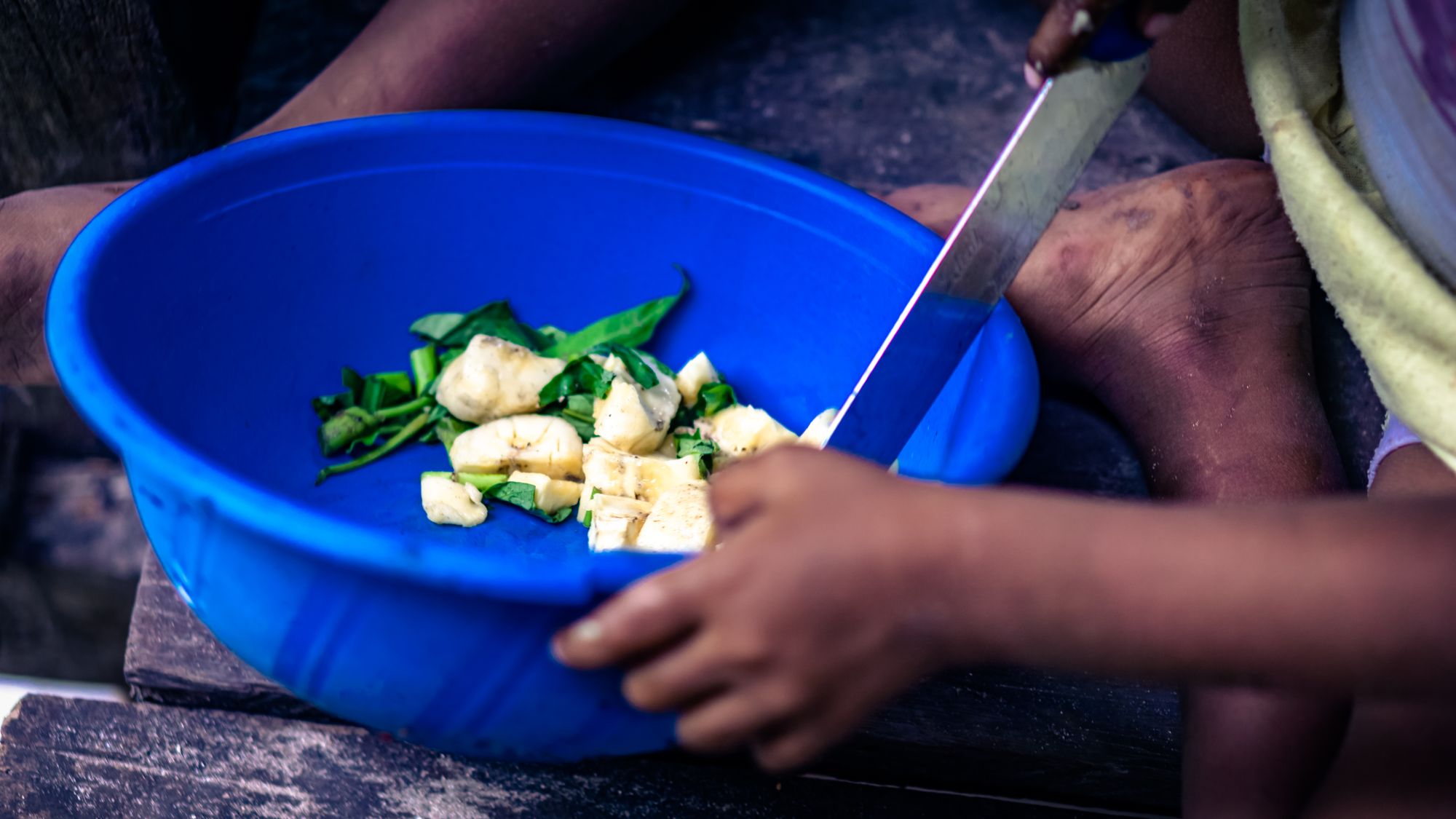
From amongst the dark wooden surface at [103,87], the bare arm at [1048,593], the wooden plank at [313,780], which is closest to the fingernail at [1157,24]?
the bare arm at [1048,593]

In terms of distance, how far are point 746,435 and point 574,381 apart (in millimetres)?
199

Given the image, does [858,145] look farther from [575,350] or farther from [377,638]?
[377,638]

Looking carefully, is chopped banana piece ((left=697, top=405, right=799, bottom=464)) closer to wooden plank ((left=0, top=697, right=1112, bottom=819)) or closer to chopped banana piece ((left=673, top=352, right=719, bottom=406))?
chopped banana piece ((left=673, top=352, right=719, bottom=406))

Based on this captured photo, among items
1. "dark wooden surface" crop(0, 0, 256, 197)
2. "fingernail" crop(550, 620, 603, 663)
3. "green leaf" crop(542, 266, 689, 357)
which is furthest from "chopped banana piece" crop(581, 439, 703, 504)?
"dark wooden surface" crop(0, 0, 256, 197)

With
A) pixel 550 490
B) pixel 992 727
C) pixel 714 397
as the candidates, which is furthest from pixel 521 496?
pixel 992 727

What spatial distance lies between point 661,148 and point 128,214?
1.74 ft

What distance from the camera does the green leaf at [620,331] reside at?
127 cm

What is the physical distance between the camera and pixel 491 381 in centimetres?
114

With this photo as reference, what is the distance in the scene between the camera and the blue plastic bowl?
75 cm

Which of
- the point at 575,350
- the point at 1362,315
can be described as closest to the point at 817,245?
the point at 575,350

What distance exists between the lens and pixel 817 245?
124 cm

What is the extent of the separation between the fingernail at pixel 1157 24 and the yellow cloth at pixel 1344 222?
0.24 m

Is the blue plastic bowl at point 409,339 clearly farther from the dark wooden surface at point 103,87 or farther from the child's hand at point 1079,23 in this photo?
the dark wooden surface at point 103,87

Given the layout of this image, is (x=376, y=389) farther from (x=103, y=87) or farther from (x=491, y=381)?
(x=103, y=87)
